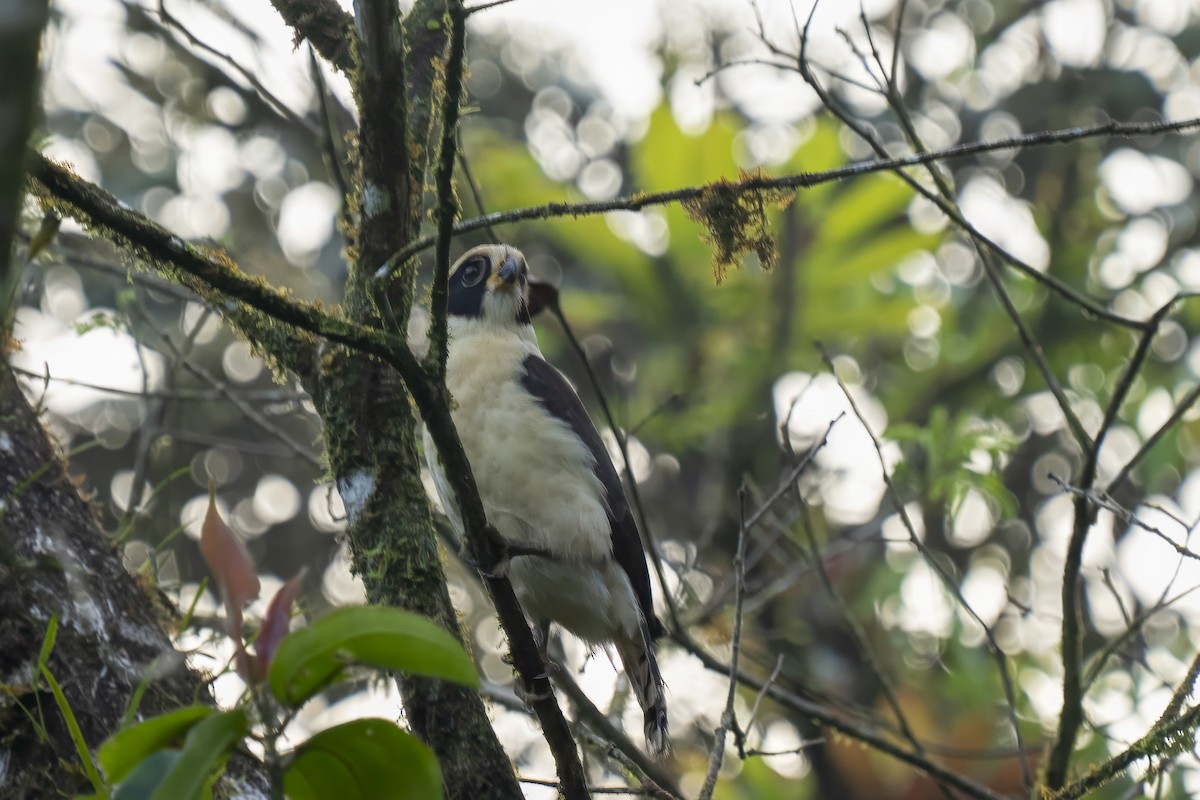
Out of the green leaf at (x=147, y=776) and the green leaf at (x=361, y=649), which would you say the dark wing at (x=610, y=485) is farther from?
the green leaf at (x=147, y=776)

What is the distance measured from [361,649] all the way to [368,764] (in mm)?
278

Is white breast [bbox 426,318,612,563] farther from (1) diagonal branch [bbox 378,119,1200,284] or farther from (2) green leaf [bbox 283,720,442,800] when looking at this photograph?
(2) green leaf [bbox 283,720,442,800]

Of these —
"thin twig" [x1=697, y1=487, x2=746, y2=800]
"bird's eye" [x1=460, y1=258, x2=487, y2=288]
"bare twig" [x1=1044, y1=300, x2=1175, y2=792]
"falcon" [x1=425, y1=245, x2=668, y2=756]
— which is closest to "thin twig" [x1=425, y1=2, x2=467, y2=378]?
"thin twig" [x1=697, y1=487, x2=746, y2=800]

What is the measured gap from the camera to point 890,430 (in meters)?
4.40

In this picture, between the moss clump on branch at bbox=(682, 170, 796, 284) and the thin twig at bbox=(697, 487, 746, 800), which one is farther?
the thin twig at bbox=(697, 487, 746, 800)

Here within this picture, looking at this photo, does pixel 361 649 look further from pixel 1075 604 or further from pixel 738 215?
pixel 1075 604

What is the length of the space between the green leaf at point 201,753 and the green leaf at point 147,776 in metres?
0.02

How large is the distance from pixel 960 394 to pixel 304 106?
4401 millimetres

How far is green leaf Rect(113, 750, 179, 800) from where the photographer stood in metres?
1.65

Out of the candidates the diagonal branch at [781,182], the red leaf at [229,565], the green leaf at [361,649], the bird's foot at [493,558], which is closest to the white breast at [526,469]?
the bird's foot at [493,558]

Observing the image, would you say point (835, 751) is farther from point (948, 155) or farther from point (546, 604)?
point (948, 155)

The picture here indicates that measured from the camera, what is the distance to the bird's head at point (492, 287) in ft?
15.2

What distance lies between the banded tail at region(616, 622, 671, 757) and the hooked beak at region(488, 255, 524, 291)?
134 cm

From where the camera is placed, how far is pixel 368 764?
6.36ft
